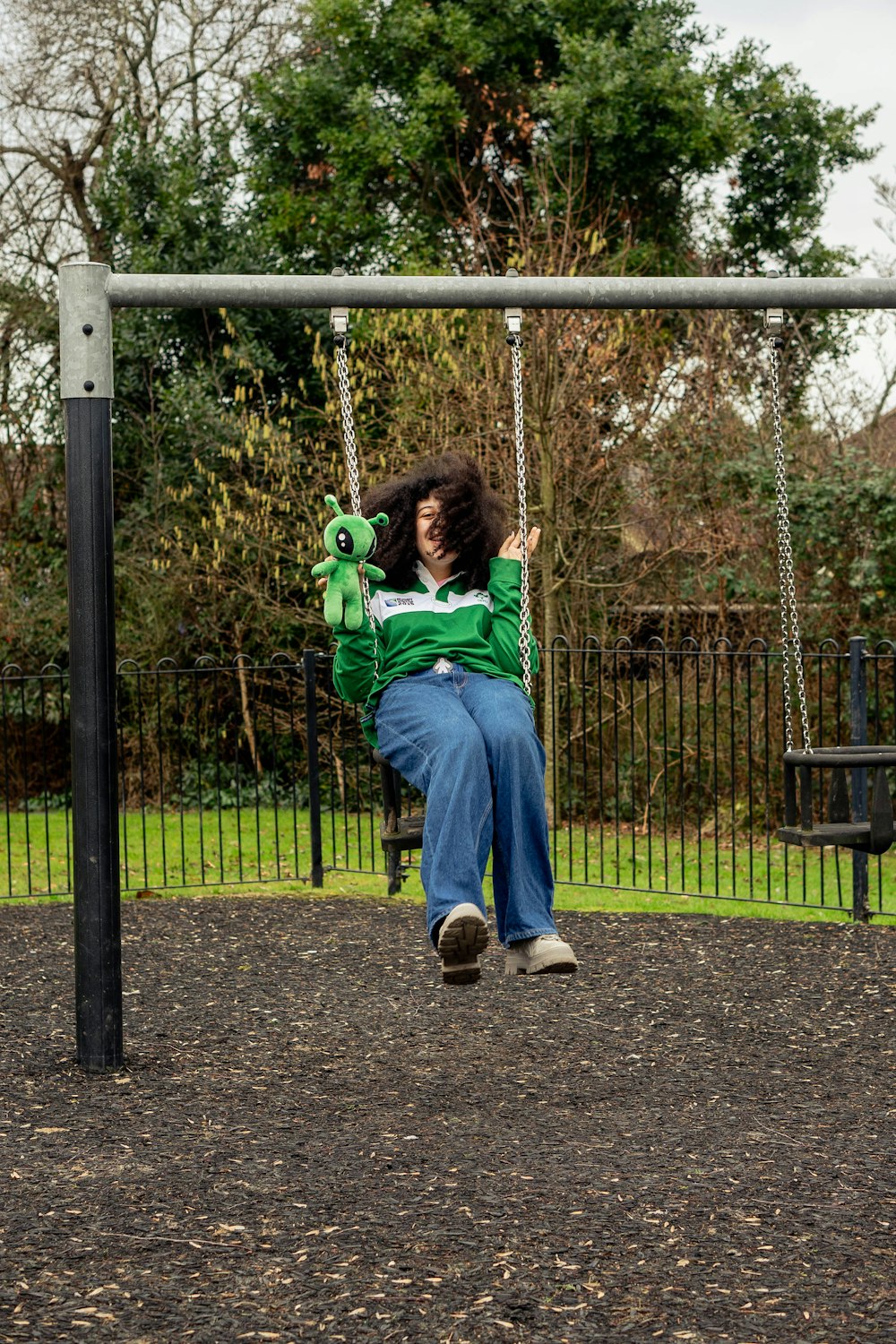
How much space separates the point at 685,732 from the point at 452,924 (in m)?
8.13

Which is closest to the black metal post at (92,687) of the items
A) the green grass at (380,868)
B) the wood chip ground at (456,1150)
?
the wood chip ground at (456,1150)

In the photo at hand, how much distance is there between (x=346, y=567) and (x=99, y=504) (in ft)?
3.24

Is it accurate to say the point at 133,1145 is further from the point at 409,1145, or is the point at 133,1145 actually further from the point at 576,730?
the point at 576,730

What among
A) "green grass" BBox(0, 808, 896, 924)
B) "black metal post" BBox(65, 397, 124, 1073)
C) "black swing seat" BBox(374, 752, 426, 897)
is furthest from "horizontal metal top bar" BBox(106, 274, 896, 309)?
"green grass" BBox(0, 808, 896, 924)

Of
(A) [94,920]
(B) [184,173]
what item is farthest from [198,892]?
(B) [184,173]

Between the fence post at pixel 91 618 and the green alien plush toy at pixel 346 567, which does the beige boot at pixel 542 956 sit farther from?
the fence post at pixel 91 618

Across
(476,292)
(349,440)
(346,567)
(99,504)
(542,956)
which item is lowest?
(542,956)

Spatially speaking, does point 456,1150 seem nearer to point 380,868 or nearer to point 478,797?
point 478,797

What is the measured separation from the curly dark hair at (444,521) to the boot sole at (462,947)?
133 cm

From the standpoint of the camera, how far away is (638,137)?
47.4 feet

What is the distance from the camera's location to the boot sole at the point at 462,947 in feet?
12.9

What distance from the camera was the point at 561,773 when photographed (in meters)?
12.3

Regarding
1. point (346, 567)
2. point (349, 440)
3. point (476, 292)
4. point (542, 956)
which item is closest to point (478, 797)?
point (542, 956)

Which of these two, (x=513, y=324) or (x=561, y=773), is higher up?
(x=513, y=324)
